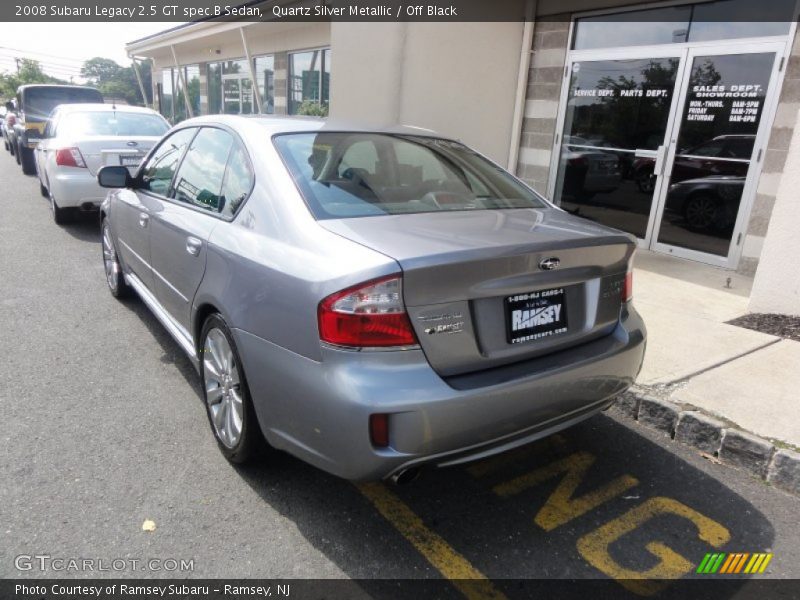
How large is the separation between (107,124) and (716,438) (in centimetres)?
831

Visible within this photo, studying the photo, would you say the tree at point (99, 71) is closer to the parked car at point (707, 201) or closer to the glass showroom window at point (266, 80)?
the glass showroom window at point (266, 80)

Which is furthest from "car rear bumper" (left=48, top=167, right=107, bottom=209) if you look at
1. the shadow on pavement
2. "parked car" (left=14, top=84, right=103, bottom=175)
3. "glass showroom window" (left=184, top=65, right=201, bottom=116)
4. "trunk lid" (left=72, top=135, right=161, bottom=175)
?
"glass showroom window" (left=184, top=65, right=201, bottom=116)

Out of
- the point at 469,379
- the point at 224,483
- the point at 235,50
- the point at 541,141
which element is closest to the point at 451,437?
the point at 469,379

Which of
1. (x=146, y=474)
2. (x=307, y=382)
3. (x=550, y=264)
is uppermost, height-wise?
(x=550, y=264)

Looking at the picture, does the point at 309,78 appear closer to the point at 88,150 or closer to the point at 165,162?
the point at 88,150

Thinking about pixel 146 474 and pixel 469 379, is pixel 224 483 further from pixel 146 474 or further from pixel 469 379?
pixel 469 379

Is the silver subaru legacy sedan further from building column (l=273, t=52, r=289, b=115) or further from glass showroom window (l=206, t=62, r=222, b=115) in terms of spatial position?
glass showroom window (l=206, t=62, r=222, b=115)

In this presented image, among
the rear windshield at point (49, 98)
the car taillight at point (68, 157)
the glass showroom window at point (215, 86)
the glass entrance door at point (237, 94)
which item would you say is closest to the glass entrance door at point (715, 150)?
the car taillight at point (68, 157)

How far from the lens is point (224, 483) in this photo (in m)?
2.75

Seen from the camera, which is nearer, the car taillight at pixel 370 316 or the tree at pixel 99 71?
the car taillight at pixel 370 316

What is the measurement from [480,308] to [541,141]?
6.63m

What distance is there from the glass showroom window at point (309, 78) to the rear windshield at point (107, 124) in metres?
5.57

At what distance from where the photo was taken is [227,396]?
280 cm

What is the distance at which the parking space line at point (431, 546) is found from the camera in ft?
7.20
